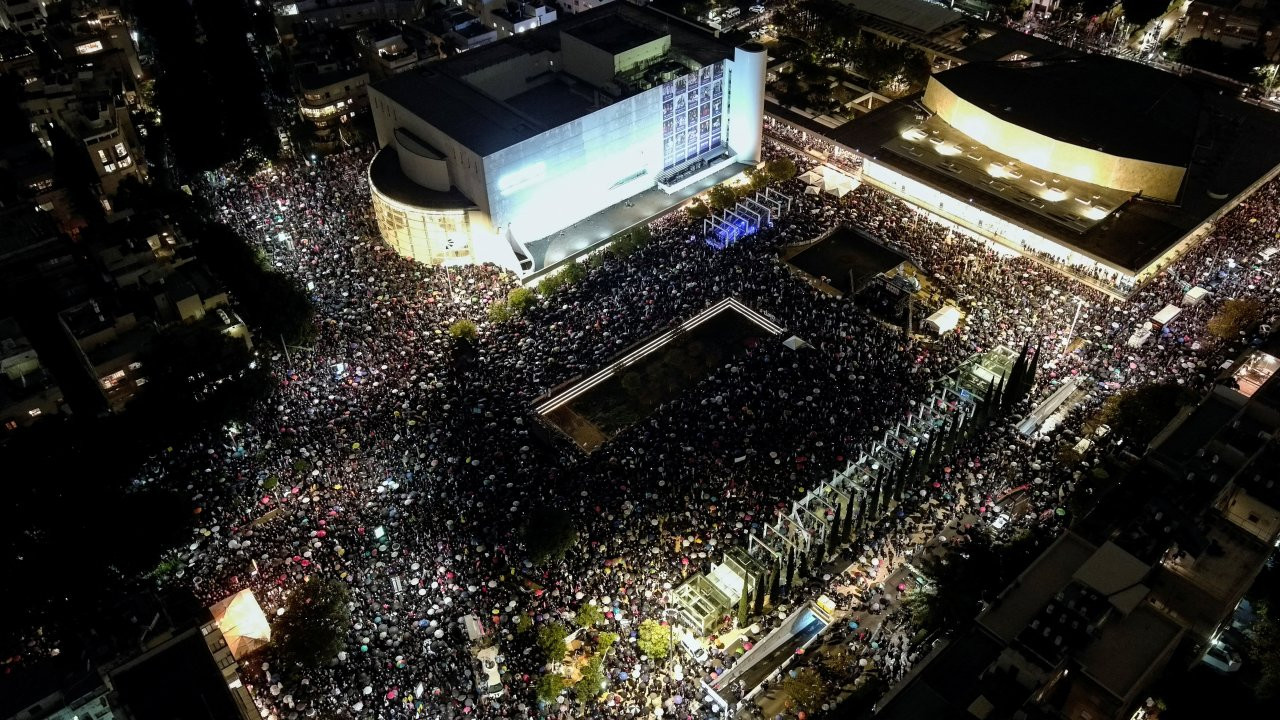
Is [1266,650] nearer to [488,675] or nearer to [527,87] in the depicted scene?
[488,675]

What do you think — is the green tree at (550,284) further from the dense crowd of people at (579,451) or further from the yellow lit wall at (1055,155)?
the yellow lit wall at (1055,155)

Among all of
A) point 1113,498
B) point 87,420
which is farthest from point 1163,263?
point 87,420

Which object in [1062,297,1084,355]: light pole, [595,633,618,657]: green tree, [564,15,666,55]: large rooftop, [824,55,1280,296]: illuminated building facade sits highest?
[564,15,666,55]: large rooftop

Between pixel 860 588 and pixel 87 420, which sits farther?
pixel 87 420

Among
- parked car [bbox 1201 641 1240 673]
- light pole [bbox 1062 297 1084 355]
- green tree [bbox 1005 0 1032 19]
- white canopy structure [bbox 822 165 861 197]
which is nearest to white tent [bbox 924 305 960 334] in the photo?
light pole [bbox 1062 297 1084 355]

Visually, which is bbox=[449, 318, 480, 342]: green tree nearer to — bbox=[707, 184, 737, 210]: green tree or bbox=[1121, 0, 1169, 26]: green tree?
bbox=[707, 184, 737, 210]: green tree

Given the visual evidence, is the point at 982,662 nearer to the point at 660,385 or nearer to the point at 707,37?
the point at 660,385

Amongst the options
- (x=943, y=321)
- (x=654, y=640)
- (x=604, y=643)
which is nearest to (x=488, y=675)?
(x=604, y=643)

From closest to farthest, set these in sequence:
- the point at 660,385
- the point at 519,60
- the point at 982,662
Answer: the point at 982,662
the point at 660,385
the point at 519,60
